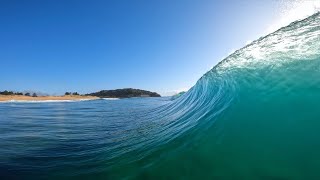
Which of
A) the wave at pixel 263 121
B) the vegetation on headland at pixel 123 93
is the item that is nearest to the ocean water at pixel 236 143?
the wave at pixel 263 121

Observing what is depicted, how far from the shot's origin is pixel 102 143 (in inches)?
187

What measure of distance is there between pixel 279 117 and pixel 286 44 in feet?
6.42

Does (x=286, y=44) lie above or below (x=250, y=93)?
above

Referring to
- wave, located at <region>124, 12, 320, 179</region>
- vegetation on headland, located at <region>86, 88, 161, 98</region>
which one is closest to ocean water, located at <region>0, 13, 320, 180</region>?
wave, located at <region>124, 12, 320, 179</region>

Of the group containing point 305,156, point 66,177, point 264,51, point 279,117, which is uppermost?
point 264,51

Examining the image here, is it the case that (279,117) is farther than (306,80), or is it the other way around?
(306,80)

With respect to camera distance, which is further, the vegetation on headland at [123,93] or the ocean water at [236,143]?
the vegetation on headland at [123,93]

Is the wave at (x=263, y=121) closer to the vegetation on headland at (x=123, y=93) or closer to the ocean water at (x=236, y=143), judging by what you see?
the ocean water at (x=236, y=143)

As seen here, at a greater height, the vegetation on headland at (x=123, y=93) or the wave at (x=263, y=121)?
the vegetation on headland at (x=123, y=93)

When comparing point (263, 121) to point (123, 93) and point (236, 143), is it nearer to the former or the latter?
point (236, 143)

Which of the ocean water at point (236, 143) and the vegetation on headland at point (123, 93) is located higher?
the vegetation on headland at point (123, 93)

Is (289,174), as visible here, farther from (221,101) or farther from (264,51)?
(264,51)

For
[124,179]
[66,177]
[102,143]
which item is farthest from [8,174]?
[102,143]

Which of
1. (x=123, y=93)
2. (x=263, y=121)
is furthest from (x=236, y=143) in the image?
(x=123, y=93)
